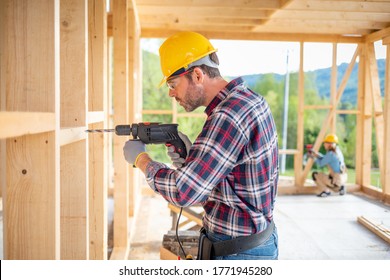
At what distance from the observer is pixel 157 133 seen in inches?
79.4

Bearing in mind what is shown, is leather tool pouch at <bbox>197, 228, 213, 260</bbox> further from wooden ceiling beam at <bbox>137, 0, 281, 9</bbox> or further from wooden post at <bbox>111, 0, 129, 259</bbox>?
wooden ceiling beam at <bbox>137, 0, 281, 9</bbox>

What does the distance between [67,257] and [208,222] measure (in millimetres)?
632

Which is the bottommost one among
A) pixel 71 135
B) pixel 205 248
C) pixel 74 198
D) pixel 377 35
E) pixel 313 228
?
pixel 313 228

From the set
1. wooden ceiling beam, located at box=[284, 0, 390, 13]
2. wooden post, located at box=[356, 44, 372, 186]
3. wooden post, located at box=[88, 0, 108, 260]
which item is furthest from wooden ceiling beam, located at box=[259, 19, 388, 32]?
wooden post, located at box=[88, 0, 108, 260]

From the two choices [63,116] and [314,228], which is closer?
[63,116]

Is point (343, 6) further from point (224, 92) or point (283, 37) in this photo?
point (224, 92)

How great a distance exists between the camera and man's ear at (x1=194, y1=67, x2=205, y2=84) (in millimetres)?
1687

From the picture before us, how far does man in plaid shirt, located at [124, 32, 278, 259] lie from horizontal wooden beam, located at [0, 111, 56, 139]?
0.46m

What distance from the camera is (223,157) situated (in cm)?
151

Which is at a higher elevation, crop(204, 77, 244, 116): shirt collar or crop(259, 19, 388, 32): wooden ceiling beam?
crop(259, 19, 388, 32): wooden ceiling beam

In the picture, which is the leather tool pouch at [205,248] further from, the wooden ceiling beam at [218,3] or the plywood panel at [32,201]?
the wooden ceiling beam at [218,3]

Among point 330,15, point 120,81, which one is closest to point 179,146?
point 120,81

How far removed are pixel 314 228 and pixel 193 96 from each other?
13.5ft
